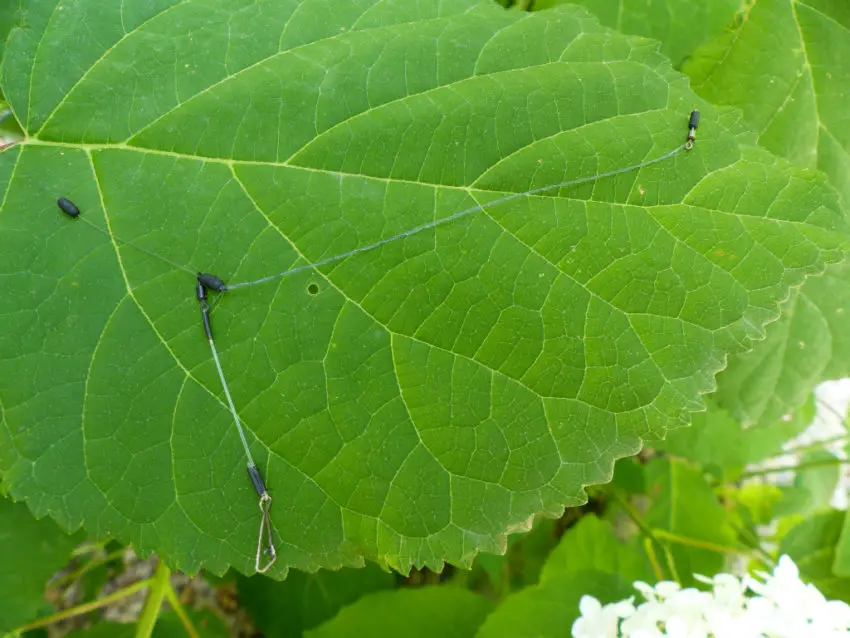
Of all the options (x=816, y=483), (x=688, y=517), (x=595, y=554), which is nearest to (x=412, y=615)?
(x=595, y=554)

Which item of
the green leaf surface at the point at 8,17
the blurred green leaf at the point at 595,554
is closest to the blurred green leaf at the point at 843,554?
the blurred green leaf at the point at 595,554

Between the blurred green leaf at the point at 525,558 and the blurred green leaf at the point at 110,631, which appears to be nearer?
the blurred green leaf at the point at 110,631

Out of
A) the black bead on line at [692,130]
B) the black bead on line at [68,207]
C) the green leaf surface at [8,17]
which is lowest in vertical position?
the black bead on line at [68,207]

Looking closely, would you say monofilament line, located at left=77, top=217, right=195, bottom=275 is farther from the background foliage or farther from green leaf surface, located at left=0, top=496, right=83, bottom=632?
green leaf surface, located at left=0, top=496, right=83, bottom=632

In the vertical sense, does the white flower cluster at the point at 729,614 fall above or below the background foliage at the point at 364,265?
below

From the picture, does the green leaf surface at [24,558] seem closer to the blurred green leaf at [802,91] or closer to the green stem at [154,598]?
the green stem at [154,598]

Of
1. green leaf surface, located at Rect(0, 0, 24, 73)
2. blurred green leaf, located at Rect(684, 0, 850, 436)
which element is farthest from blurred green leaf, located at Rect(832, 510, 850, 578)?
green leaf surface, located at Rect(0, 0, 24, 73)

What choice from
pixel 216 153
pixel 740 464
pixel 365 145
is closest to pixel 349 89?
pixel 365 145
